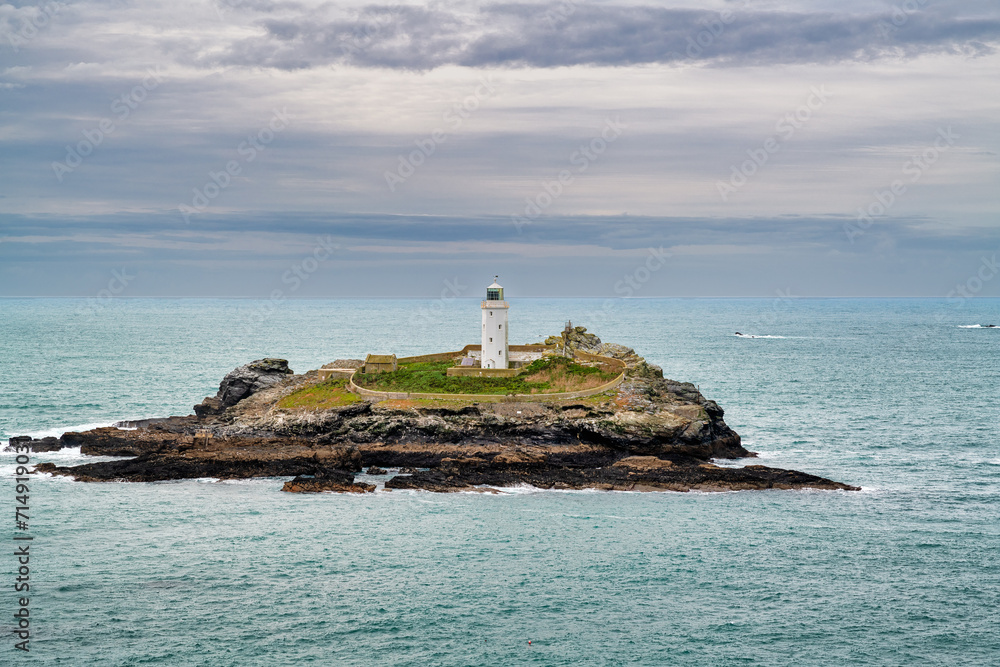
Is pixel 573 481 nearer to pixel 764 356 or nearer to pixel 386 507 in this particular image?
pixel 386 507

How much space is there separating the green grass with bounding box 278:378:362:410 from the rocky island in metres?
0.17

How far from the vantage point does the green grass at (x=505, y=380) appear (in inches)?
2415

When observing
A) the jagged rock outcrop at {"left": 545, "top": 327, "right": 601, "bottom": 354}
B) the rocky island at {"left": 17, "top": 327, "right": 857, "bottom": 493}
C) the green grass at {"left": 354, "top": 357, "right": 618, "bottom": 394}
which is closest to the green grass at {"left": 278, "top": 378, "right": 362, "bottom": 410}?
the rocky island at {"left": 17, "top": 327, "right": 857, "bottom": 493}

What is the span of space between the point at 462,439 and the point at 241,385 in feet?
77.0

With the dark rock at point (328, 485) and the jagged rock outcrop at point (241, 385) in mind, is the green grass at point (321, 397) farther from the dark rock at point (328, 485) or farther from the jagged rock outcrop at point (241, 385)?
the dark rock at point (328, 485)

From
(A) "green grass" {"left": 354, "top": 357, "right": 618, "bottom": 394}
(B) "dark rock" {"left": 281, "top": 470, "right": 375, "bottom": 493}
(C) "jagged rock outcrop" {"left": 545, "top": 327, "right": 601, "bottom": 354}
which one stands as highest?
(C) "jagged rock outcrop" {"left": 545, "top": 327, "right": 601, "bottom": 354}

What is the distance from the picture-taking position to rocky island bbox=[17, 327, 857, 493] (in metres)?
49.7

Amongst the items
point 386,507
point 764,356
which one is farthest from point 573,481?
point 764,356

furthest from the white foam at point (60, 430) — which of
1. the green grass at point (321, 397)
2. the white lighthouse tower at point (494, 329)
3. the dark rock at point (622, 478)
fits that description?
the white lighthouse tower at point (494, 329)

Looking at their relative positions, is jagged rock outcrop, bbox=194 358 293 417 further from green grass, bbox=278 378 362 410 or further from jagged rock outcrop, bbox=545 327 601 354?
jagged rock outcrop, bbox=545 327 601 354

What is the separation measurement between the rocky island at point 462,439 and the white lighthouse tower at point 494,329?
248 centimetres

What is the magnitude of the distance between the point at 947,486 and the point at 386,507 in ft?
104

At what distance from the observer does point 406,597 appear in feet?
112

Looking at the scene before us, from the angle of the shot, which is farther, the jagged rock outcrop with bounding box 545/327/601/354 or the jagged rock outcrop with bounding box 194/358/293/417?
the jagged rock outcrop with bounding box 545/327/601/354
